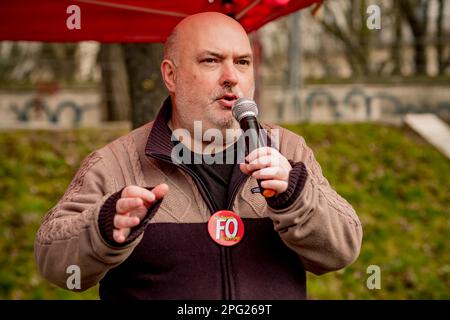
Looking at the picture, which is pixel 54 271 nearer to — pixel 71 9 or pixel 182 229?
pixel 182 229

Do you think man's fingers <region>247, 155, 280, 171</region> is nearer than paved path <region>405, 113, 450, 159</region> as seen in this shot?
Yes

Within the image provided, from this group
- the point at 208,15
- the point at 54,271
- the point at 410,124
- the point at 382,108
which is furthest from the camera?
the point at 382,108

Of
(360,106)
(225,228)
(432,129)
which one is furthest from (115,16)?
(360,106)

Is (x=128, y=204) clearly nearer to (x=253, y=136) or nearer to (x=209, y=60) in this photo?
(x=253, y=136)

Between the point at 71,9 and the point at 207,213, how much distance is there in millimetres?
1304

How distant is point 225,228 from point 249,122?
441 millimetres

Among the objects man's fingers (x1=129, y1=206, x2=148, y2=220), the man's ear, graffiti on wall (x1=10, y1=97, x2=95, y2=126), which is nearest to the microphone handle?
man's fingers (x1=129, y1=206, x2=148, y2=220)

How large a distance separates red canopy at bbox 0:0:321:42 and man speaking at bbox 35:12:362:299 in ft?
1.58

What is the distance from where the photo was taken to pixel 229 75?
9.53ft

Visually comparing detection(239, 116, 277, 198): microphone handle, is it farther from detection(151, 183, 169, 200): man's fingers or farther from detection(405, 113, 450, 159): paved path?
detection(405, 113, 450, 159): paved path

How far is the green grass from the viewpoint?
6426mm

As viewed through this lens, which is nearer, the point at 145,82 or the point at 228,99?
the point at 228,99
